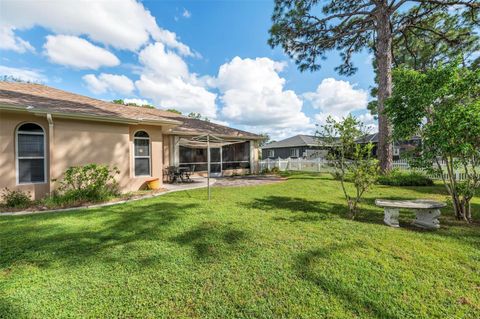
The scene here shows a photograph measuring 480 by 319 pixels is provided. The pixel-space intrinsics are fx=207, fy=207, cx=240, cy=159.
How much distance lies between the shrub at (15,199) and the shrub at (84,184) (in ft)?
2.36

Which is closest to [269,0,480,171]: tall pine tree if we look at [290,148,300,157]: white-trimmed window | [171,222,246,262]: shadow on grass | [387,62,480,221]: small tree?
[387,62,480,221]: small tree

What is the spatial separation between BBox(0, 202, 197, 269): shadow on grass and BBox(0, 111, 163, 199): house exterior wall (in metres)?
2.28

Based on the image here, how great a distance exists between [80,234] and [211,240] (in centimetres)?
→ 283

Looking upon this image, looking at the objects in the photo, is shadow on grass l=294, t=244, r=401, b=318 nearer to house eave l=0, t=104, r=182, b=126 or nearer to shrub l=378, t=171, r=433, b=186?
house eave l=0, t=104, r=182, b=126

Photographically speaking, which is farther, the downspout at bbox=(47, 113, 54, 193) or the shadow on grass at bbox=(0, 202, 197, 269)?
the downspout at bbox=(47, 113, 54, 193)

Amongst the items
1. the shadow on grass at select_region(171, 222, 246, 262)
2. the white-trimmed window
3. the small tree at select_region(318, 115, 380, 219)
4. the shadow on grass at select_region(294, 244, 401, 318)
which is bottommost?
the shadow on grass at select_region(294, 244, 401, 318)

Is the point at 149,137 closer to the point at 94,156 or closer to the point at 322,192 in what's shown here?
the point at 94,156

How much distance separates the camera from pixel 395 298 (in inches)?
99.2

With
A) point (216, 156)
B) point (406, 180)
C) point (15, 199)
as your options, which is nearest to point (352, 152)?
point (406, 180)

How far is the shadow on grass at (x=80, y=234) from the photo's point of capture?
3448 millimetres

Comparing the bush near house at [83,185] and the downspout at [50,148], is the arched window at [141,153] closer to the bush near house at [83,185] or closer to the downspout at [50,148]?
the bush near house at [83,185]

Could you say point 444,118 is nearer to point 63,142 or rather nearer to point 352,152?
point 352,152

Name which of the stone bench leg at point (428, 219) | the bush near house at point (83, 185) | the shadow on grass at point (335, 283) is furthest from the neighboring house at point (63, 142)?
the stone bench leg at point (428, 219)

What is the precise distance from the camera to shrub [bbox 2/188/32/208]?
6465 mm
